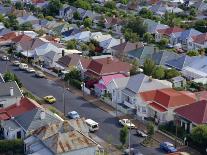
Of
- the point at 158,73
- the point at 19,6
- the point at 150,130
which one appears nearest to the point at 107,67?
the point at 158,73

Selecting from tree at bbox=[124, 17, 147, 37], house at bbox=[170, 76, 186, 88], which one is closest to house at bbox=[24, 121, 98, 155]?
house at bbox=[170, 76, 186, 88]

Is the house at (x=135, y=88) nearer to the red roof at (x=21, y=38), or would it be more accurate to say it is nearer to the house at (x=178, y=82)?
the house at (x=178, y=82)

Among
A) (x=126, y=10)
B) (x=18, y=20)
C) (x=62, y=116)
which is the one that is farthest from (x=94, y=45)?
(x=126, y=10)

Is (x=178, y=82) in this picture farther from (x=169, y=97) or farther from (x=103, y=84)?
(x=169, y=97)

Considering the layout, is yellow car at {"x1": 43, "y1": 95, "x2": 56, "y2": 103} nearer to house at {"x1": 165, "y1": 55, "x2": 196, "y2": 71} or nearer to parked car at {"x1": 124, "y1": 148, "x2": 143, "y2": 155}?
parked car at {"x1": 124, "y1": 148, "x2": 143, "y2": 155}

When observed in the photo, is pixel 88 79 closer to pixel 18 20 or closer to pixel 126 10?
pixel 18 20

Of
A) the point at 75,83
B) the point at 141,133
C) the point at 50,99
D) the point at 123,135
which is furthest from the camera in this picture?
the point at 75,83

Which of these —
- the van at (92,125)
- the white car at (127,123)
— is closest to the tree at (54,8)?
the white car at (127,123)
